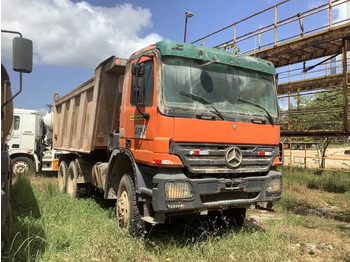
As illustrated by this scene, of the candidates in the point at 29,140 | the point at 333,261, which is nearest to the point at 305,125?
the point at 333,261

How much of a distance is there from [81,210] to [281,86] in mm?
11422

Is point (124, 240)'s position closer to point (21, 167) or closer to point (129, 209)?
point (129, 209)

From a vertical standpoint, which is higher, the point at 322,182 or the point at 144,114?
the point at 144,114

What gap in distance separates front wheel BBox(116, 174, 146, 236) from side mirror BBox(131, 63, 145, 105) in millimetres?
1257

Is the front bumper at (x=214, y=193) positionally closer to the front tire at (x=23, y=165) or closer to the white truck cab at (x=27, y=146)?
the white truck cab at (x=27, y=146)

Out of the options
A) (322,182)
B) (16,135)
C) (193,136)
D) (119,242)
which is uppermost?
(16,135)

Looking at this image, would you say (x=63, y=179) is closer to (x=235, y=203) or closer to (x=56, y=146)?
(x=56, y=146)

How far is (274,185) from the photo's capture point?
5.01 meters

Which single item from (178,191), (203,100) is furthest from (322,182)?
(178,191)

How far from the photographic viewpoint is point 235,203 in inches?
184

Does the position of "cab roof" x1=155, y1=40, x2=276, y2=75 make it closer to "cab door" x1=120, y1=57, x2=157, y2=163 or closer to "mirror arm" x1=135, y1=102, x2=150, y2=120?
"cab door" x1=120, y1=57, x2=157, y2=163

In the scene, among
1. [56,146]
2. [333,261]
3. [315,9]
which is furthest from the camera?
[56,146]

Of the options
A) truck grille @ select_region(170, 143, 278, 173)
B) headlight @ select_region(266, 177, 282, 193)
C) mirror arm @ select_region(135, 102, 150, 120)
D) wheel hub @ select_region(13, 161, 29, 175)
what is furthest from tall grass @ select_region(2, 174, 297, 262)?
wheel hub @ select_region(13, 161, 29, 175)

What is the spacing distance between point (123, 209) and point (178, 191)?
1315mm
